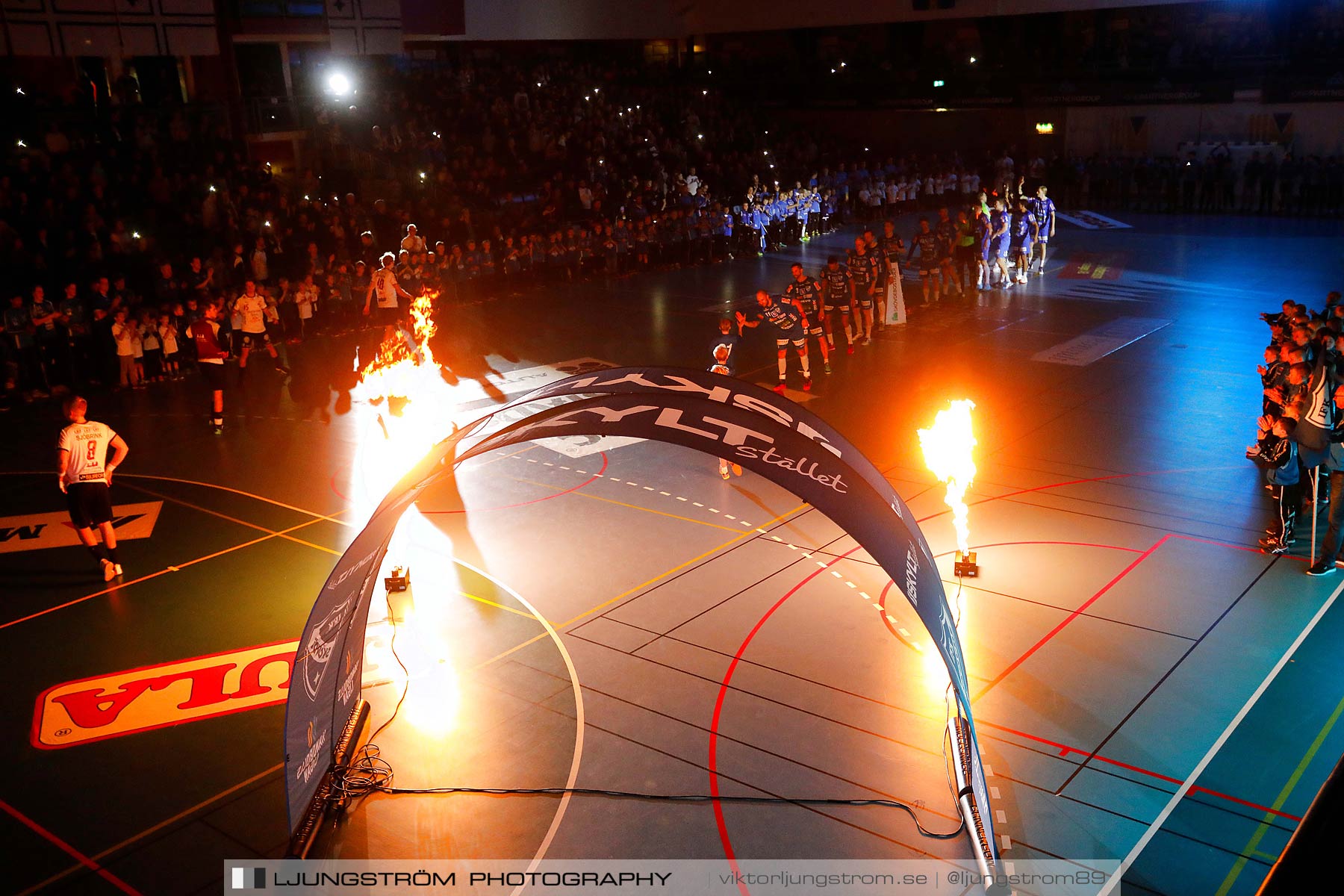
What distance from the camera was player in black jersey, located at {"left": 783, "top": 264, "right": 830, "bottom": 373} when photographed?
685 inches

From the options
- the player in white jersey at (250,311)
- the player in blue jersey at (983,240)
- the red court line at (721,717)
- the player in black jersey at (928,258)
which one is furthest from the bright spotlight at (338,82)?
the red court line at (721,717)

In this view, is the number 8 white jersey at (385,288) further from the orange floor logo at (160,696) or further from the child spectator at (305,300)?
the orange floor logo at (160,696)

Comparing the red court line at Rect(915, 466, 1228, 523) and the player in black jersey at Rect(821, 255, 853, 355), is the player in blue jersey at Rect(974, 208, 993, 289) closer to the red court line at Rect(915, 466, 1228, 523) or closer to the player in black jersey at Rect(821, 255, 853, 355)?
the player in black jersey at Rect(821, 255, 853, 355)

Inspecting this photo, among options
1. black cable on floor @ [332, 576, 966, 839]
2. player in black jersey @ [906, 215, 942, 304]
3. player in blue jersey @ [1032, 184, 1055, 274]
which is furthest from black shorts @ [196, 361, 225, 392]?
player in blue jersey @ [1032, 184, 1055, 274]

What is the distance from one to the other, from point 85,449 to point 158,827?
4996 millimetres

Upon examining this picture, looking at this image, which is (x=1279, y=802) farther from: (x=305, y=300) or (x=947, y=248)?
(x=947, y=248)

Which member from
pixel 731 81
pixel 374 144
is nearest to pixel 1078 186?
pixel 731 81

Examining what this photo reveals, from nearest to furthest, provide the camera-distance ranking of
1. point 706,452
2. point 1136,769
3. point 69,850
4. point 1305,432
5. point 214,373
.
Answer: point 706,452 → point 69,850 → point 1136,769 → point 1305,432 → point 214,373

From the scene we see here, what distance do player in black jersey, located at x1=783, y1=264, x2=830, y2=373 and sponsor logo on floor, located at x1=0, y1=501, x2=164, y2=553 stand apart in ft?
32.1

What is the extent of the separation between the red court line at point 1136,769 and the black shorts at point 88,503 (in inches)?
352

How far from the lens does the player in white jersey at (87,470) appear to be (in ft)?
35.4

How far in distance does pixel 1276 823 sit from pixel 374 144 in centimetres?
2826

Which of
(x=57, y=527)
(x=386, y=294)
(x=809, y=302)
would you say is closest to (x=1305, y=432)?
(x=809, y=302)

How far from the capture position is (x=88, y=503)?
36.2ft
